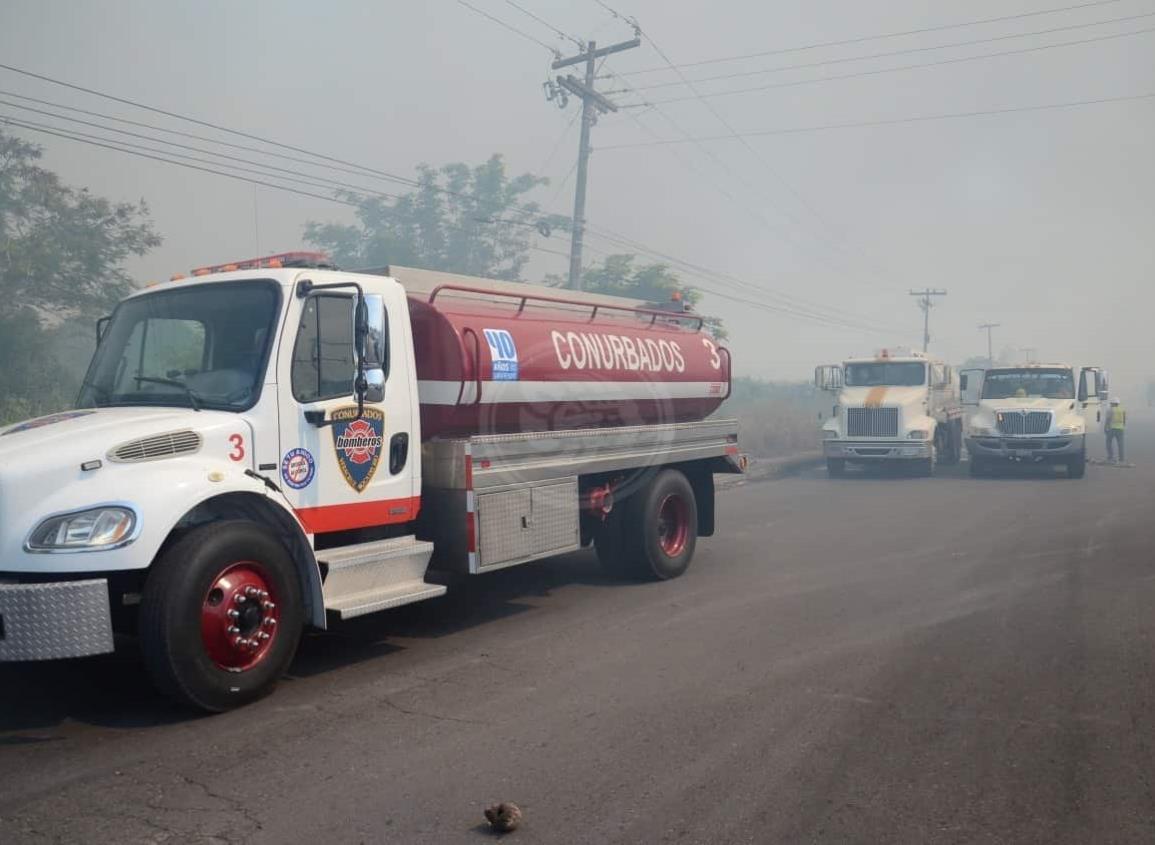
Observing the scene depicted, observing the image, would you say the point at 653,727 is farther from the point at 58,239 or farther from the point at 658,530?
the point at 58,239

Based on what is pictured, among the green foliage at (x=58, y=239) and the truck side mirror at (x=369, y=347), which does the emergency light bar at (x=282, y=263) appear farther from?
the green foliage at (x=58, y=239)

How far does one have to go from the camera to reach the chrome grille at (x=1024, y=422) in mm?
19188

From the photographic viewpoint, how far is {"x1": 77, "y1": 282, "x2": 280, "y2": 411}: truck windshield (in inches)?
227

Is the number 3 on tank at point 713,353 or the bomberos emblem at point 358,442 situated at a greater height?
the number 3 on tank at point 713,353

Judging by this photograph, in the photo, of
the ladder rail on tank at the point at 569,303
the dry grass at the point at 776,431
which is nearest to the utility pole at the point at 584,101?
the dry grass at the point at 776,431

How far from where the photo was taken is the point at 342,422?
6102mm

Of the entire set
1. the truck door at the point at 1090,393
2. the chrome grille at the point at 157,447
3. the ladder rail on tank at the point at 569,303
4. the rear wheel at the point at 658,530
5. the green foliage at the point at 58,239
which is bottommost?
the rear wheel at the point at 658,530

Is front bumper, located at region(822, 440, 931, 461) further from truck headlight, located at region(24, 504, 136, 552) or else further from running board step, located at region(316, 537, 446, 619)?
truck headlight, located at region(24, 504, 136, 552)

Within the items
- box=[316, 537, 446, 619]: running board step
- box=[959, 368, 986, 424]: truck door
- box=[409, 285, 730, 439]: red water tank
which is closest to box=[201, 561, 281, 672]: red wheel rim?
box=[316, 537, 446, 619]: running board step

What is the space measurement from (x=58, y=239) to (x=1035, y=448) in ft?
69.5

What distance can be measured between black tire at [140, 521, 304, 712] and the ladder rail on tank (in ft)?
8.26

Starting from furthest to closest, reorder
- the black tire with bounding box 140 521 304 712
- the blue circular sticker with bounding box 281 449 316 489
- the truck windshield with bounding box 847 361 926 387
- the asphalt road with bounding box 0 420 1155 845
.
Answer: the truck windshield with bounding box 847 361 926 387 → the blue circular sticker with bounding box 281 449 316 489 → the black tire with bounding box 140 521 304 712 → the asphalt road with bounding box 0 420 1155 845

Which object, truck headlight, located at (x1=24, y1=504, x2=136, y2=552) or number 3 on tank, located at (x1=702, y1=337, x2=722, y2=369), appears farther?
number 3 on tank, located at (x1=702, y1=337, x2=722, y2=369)

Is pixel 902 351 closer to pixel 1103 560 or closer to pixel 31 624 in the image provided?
pixel 1103 560
